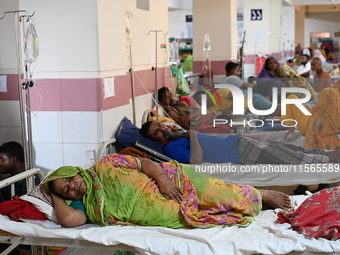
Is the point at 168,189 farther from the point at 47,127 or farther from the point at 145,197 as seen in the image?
the point at 47,127

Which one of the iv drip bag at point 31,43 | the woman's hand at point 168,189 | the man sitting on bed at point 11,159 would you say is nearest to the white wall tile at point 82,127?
the man sitting on bed at point 11,159

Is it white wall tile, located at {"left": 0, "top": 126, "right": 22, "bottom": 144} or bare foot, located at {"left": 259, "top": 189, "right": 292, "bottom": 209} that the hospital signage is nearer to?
white wall tile, located at {"left": 0, "top": 126, "right": 22, "bottom": 144}

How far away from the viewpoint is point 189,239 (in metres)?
2.71

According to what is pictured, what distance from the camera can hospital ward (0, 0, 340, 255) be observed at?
110 inches

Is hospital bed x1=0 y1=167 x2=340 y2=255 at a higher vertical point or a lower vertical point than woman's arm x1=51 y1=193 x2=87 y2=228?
lower

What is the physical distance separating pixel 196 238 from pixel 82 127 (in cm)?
162

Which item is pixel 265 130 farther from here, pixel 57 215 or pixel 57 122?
pixel 57 215

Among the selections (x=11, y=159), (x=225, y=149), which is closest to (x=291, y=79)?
(x=225, y=149)

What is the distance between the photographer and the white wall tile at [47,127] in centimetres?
399

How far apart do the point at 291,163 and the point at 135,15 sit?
7.21ft

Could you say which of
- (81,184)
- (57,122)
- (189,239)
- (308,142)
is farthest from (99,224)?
(308,142)

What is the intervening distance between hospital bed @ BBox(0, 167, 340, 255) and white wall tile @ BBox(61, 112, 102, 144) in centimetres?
111

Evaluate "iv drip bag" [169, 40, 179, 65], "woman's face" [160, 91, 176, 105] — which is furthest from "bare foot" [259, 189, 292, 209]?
"iv drip bag" [169, 40, 179, 65]

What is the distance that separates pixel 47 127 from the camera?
158 inches
